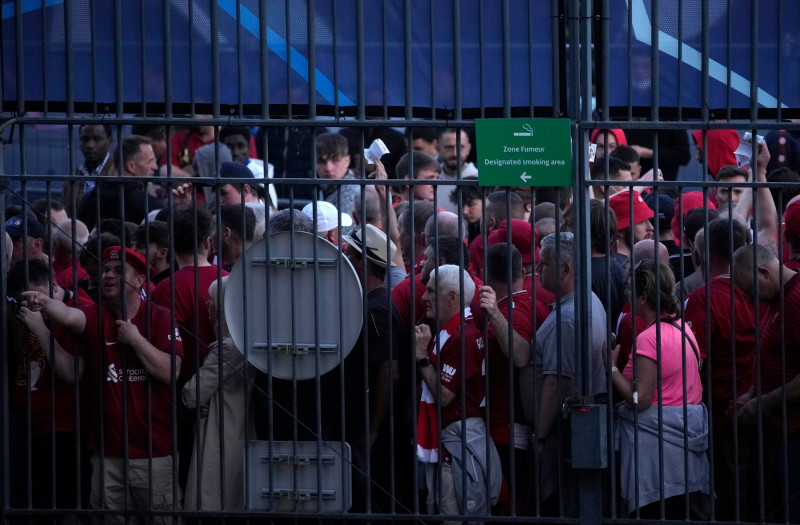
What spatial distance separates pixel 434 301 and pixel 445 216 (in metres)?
1.52

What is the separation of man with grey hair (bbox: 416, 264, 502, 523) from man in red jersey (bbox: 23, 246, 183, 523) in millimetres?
1193

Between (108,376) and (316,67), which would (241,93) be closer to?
(316,67)

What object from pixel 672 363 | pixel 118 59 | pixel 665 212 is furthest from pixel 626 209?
pixel 118 59

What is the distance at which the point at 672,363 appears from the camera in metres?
5.68

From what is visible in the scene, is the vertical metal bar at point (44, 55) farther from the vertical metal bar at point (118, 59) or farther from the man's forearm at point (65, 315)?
the man's forearm at point (65, 315)

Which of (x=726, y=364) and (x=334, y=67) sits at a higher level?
(x=334, y=67)

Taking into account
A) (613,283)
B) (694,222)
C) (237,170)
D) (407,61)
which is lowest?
(613,283)

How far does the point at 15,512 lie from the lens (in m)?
5.55

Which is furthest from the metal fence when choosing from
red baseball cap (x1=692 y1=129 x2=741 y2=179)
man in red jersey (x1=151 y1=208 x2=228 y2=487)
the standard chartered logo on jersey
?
red baseball cap (x1=692 y1=129 x2=741 y2=179)

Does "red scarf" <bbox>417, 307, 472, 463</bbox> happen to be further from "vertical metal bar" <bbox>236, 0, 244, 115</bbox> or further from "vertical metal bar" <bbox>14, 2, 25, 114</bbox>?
"vertical metal bar" <bbox>14, 2, 25, 114</bbox>

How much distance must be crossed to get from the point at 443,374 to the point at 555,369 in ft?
2.13

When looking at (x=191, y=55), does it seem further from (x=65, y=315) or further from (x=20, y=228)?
(x=20, y=228)

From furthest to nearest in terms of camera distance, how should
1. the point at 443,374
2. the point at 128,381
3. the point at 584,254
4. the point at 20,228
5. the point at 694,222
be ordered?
1. the point at 20,228
2. the point at 694,222
3. the point at 443,374
4. the point at 128,381
5. the point at 584,254

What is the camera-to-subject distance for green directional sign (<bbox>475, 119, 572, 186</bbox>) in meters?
5.34
